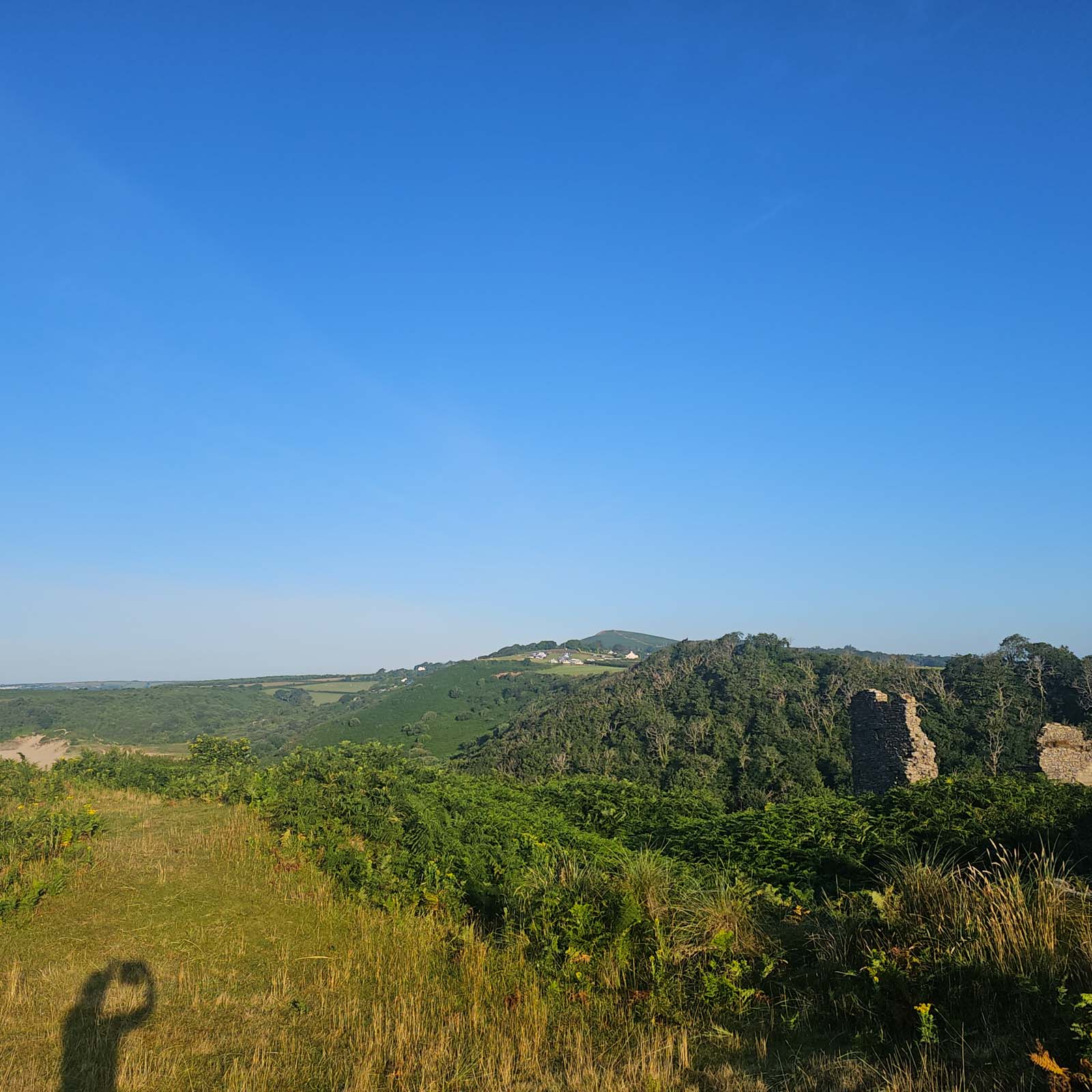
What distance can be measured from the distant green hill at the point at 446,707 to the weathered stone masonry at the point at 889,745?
158 ft

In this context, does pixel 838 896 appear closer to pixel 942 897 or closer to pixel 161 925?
pixel 942 897

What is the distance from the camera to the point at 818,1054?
14.8ft

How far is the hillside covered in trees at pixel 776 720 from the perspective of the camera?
122 feet

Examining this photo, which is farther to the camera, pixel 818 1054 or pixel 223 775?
pixel 223 775

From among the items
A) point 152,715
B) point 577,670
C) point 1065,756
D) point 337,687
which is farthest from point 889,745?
point 337,687

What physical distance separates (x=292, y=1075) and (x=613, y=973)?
111 inches

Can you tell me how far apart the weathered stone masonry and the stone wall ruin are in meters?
3.38

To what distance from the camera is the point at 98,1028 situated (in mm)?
5281

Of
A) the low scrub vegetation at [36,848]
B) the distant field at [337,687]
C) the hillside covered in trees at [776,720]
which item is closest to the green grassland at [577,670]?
the hillside covered in trees at [776,720]

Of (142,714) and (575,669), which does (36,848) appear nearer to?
(575,669)

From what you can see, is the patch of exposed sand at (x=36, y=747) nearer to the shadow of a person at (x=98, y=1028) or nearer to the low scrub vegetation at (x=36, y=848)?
the low scrub vegetation at (x=36, y=848)

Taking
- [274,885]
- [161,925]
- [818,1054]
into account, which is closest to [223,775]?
[274,885]

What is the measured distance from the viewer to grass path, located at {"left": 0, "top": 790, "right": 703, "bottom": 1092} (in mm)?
4598

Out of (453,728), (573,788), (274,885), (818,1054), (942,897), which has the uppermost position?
(942,897)
